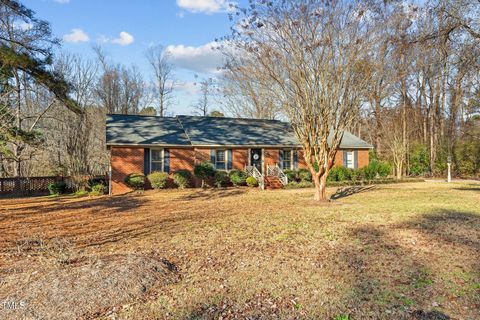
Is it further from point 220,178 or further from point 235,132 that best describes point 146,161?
point 235,132

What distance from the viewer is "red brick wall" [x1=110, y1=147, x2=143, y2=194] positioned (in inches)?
706

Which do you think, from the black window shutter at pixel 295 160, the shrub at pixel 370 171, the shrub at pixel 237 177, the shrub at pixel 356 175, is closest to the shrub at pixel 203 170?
the shrub at pixel 237 177

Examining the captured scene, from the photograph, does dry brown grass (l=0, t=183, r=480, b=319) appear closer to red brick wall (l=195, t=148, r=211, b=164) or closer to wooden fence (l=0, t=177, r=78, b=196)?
wooden fence (l=0, t=177, r=78, b=196)

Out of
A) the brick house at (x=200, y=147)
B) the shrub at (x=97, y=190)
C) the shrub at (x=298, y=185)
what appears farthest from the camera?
the shrub at (x=298, y=185)

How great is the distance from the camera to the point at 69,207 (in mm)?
12609

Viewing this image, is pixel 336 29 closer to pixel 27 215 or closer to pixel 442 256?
pixel 442 256

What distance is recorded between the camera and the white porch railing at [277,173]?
19.8 meters

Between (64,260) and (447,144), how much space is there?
29.7 meters

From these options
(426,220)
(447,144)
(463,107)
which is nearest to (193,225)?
(426,220)

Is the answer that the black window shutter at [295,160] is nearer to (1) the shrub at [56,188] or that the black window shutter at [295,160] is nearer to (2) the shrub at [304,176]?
(2) the shrub at [304,176]

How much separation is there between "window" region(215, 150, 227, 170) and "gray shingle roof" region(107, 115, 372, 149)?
2.15 ft

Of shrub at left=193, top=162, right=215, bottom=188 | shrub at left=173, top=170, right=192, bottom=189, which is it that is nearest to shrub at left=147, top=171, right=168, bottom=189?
shrub at left=173, top=170, right=192, bottom=189

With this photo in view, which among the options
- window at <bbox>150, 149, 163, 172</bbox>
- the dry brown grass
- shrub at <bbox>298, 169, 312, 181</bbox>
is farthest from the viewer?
shrub at <bbox>298, 169, 312, 181</bbox>

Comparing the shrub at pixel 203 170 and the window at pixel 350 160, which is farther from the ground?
the window at pixel 350 160
